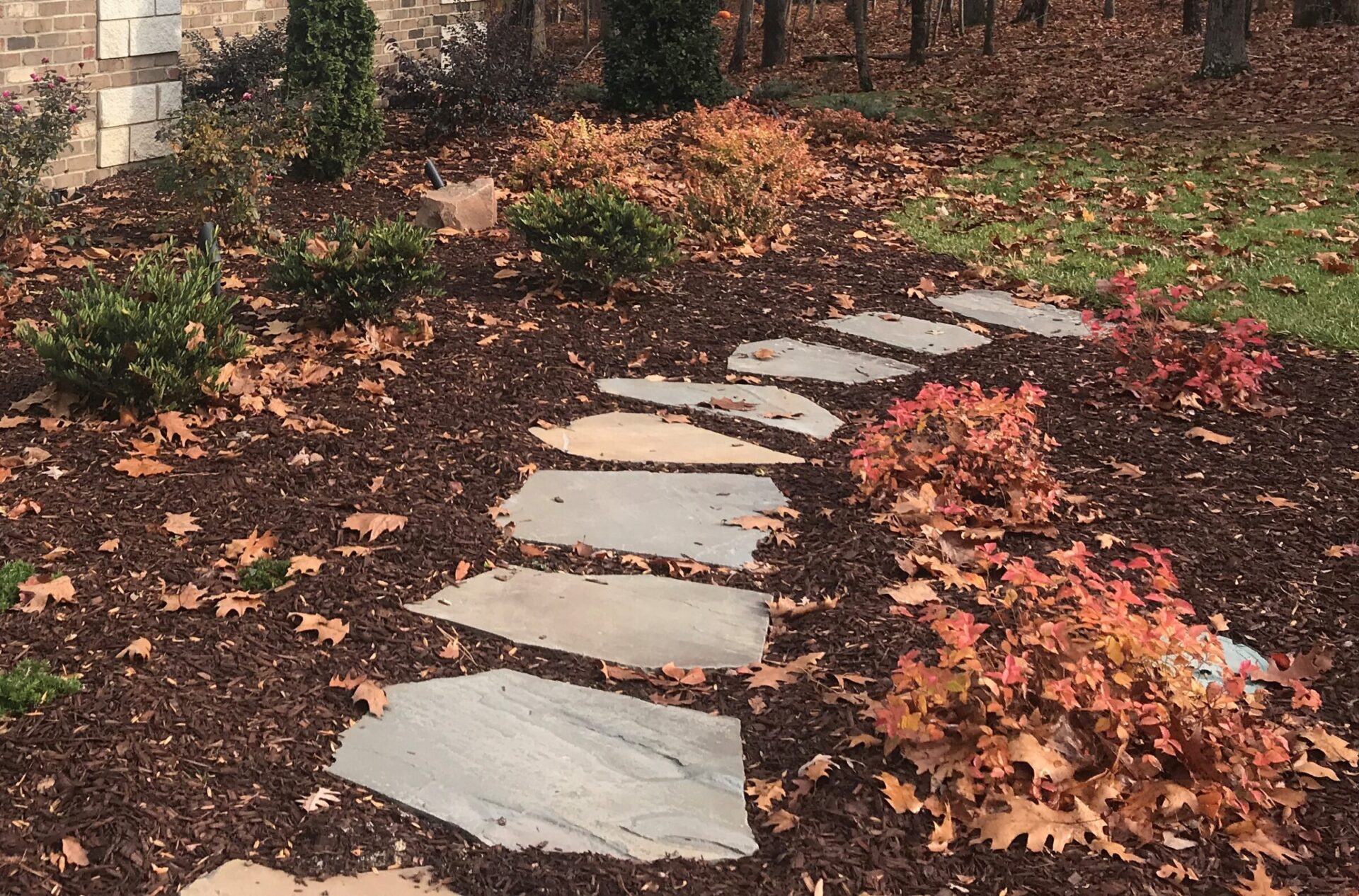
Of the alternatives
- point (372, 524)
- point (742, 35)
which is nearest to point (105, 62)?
point (372, 524)

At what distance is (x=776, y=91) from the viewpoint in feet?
56.6

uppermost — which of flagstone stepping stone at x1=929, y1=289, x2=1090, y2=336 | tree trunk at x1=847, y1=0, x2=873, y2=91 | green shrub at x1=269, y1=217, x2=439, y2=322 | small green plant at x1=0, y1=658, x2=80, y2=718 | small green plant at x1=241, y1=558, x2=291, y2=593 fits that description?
tree trunk at x1=847, y1=0, x2=873, y2=91

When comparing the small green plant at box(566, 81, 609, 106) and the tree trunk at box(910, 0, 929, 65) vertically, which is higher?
the tree trunk at box(910, 0, 929, 65)

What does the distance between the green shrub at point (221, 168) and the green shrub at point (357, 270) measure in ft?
6.47

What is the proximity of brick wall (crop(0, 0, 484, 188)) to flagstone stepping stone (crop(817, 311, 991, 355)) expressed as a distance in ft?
19.2

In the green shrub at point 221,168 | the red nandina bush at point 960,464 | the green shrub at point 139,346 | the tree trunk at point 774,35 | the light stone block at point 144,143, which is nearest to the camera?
the red nandina bush at point 960,464

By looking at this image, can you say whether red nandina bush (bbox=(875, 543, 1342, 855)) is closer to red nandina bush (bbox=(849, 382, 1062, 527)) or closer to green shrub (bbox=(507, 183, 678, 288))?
red nandina bush (bbox=(849, 382, 1062, 527))

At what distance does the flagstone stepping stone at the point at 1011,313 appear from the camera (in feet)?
22.9

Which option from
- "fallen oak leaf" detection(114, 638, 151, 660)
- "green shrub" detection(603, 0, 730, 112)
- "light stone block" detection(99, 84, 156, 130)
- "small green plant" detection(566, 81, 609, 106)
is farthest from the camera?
"small green plant" detection(566, 81, 609, 106)

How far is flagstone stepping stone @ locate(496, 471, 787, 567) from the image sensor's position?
4273mm

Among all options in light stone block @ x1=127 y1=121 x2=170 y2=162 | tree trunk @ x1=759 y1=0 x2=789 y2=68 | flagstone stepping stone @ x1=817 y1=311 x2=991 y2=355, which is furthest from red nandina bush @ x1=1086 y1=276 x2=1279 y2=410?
tree trunk @ x1=759 y1=0 x2=789 y2=68

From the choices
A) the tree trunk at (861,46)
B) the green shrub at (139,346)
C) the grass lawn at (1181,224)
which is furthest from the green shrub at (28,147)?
the tree trunk at (861,46)

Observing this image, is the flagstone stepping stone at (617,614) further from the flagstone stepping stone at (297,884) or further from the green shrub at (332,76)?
the green shrub at (332,76)

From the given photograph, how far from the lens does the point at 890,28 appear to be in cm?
2692
